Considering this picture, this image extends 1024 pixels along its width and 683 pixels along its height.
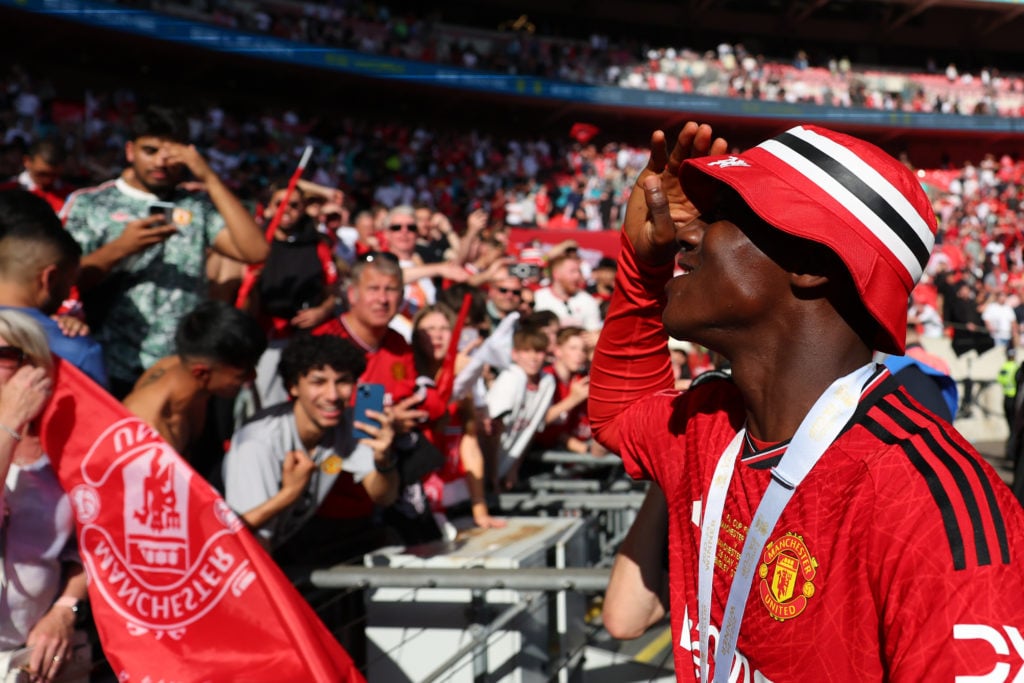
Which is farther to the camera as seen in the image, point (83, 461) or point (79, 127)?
point (79, 127)

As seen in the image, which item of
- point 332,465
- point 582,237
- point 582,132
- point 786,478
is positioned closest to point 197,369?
point 332,465

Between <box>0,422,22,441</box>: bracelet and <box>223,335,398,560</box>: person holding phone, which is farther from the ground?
<box>0,422,22,441</box>: bracelet

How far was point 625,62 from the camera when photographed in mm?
34312

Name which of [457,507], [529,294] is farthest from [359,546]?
[529,294]

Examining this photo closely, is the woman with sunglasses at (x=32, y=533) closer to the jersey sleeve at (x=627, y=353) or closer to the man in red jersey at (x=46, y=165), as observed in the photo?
the jersey sleeve at (x=627, y=353)

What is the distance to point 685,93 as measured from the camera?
32.8 m

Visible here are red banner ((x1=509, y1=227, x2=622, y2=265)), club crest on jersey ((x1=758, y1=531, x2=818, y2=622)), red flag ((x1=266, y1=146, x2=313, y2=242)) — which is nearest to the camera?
club crest on jersey ((x1=758, y1=531, x2=818, y2=622))

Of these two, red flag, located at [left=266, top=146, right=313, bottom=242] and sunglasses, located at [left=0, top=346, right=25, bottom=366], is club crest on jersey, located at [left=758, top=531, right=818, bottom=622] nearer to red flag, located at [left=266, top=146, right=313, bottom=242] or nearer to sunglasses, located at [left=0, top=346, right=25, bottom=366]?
sunglasses, located at [left=0, top=346, right=25, bottom=366]

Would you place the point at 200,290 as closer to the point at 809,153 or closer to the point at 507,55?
the point at 809,153

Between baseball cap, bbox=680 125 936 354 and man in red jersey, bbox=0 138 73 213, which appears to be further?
man in red jersey, bbox=0 138 73 213

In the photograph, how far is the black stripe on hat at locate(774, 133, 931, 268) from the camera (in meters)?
1.57

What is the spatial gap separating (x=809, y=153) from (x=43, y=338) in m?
2.11

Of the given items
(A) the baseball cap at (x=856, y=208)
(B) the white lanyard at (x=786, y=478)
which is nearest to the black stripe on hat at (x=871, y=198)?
(A) the baseball cap at (x=856, y=208)

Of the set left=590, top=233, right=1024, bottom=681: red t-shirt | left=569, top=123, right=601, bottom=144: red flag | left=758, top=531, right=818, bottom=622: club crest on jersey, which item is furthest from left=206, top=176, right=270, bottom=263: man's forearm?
left=569, top=123, right=601, bottom=144: red flag
